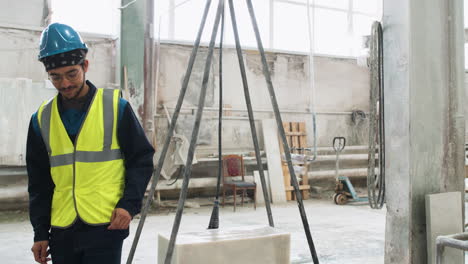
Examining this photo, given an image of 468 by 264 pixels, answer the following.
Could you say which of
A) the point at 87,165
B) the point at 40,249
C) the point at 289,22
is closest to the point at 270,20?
the point at 289,22

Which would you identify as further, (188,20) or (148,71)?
A: (188,20)

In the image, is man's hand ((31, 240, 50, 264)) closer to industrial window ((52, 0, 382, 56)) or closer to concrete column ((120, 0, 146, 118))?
concrete column ((120, 0, 146, 118))

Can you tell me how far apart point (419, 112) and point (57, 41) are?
9.25ft

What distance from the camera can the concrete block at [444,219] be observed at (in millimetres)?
3408

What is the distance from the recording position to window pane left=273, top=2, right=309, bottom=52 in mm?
8883

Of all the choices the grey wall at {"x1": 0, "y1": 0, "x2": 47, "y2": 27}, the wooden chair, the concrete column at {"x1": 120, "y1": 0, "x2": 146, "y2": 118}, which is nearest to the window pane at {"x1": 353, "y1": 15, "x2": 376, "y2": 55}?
the wooden chair

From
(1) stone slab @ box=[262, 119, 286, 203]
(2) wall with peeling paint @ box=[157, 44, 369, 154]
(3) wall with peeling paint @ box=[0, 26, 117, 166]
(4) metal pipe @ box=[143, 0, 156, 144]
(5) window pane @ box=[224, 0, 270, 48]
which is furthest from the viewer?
(5) window pane @ box=[224, 0, 270, 48]

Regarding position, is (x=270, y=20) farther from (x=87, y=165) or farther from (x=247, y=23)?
(x=87, y=165)

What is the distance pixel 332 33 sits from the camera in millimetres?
9500

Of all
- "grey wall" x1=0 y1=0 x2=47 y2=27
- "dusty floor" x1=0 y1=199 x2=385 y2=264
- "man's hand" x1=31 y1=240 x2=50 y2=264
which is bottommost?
"dusty floor" x1=0 y1=199 x2=385 y2=264

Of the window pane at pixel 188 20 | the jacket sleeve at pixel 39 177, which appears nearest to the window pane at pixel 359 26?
the window pane at pixel 188 20

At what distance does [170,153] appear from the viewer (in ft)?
24.5

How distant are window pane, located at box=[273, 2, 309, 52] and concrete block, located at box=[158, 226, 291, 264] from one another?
6895mm

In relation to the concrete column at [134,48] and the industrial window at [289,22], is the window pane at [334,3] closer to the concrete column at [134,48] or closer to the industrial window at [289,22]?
the industrial window at [289,22]
